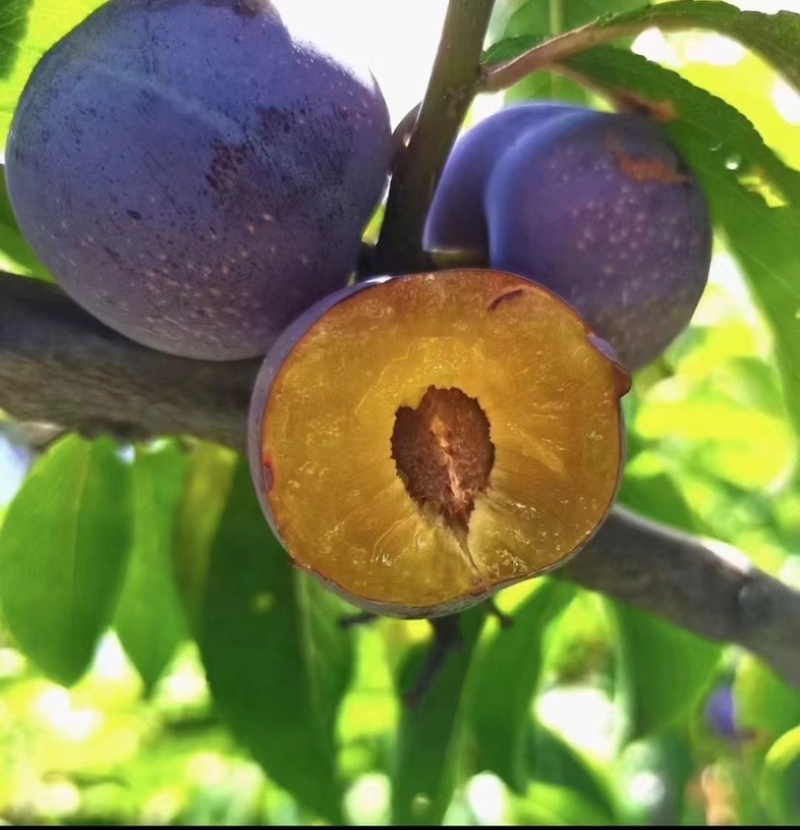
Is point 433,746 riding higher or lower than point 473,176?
lower

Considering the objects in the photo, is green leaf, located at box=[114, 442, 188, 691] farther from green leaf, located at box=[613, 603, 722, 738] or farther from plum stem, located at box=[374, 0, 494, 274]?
plum stem, located at box=[374, 0, 494, 274]

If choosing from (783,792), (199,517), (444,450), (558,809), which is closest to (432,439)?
(444,450)

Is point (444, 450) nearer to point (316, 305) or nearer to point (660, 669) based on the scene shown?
point (316, 305)

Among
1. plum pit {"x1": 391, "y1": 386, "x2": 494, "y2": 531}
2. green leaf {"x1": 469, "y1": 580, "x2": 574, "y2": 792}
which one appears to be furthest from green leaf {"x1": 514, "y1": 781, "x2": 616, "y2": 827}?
plum pit {"x1": 391, "y1": 386, "x2": 494, "y2": 531}

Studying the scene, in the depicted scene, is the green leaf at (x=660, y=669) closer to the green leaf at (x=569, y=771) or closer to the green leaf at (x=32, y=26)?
the green leaf at (x=569, y=771)

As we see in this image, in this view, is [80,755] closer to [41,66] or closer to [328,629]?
[328,629]

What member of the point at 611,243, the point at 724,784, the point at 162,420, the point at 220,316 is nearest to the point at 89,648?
the point at 162,420
